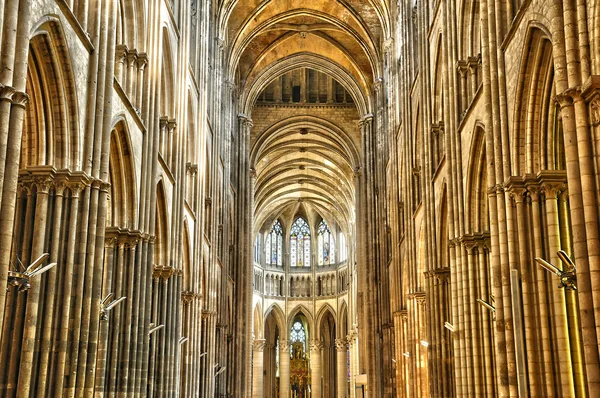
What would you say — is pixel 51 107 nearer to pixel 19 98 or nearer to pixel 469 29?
pixel 19 98

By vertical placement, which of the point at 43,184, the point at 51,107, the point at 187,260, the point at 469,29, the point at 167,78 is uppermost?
the point at 167,78

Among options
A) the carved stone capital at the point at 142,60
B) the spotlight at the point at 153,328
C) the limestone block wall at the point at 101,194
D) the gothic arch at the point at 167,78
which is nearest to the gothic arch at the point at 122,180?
the limestone block wall at the point at 101,194

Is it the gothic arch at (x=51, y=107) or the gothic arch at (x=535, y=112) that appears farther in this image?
the gothic arch at (x=51, y=107)

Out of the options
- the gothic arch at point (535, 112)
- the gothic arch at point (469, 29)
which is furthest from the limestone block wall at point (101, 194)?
the gothic arch at point (469, 29)

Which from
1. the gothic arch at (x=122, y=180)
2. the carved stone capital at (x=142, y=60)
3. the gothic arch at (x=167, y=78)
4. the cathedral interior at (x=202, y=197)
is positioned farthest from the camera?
the gothic arch at (x=167, y=78)

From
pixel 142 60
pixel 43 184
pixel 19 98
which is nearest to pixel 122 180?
pixel 142 60

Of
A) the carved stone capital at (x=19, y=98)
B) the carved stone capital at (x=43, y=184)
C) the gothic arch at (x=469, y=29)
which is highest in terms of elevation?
the gothic arch at (x=469, y=29)

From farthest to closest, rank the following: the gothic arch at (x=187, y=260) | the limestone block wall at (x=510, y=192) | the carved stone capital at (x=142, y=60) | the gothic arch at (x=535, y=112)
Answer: the gothic arch at (x=187, y=260) → the carved stone capital at (x=142, y=60) → the gothic arch at (x=535, y=112) → the limestone block wall at (x=510, y=192)

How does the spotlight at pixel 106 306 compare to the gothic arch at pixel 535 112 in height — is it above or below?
below

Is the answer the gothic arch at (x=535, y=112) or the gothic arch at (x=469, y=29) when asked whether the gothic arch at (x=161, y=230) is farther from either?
the gothic arch at (x=535, y=112)

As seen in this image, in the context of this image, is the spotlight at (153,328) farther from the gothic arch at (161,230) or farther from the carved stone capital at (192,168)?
the carved stone capital at (192,168)

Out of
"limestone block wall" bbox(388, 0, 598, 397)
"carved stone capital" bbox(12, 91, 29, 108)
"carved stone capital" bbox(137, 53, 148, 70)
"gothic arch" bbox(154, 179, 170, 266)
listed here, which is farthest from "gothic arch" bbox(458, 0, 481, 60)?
"carved stone capital" bbox(12, 91, 29, 108)

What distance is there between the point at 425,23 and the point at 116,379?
17483 mm

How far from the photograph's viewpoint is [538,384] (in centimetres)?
1477
